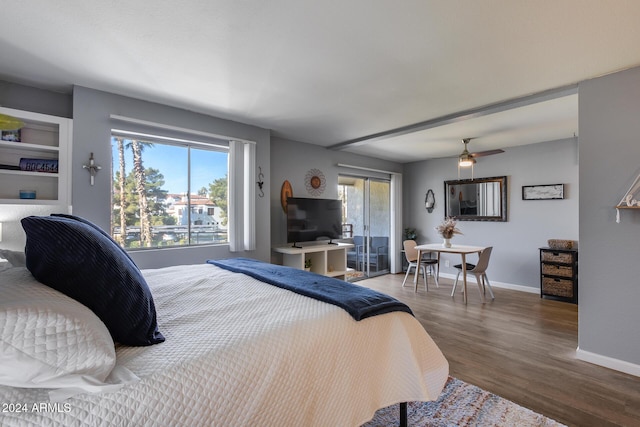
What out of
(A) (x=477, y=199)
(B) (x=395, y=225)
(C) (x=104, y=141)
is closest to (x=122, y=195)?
(C) (x=104, y=141)

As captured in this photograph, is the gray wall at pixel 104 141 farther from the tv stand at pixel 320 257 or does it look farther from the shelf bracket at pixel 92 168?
the tv stand at pixel 320 257

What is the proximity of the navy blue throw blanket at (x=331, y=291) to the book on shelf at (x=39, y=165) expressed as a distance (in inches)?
73.4

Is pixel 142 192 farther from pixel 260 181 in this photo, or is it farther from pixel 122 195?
pixel 260 181

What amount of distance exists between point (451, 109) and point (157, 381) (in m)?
3.58

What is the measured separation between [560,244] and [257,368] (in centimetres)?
520

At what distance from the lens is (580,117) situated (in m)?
2.59

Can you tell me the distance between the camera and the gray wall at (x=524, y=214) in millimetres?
4590

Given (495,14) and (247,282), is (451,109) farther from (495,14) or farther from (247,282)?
(247,282)

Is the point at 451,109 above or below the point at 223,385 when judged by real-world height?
above

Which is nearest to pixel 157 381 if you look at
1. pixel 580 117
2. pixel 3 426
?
pixel 3 426

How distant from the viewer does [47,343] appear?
0.79 meters

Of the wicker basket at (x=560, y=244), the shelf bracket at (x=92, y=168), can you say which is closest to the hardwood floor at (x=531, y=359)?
the wicker basket at (x=560, y=244)

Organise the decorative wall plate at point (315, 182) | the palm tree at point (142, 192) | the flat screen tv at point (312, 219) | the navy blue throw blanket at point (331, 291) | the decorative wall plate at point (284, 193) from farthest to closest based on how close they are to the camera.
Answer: the decorative wall plate at point (315, 182)
the decorative wall plate at point (284, 193)
the flat screen tv at point (312, 219)
the palm tree at point (142, 192)
the navy blue throw blanket at point (331, 291)

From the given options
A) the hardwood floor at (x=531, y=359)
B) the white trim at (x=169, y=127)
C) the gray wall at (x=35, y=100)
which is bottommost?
the hardwood floor at (x=531, y=359)
